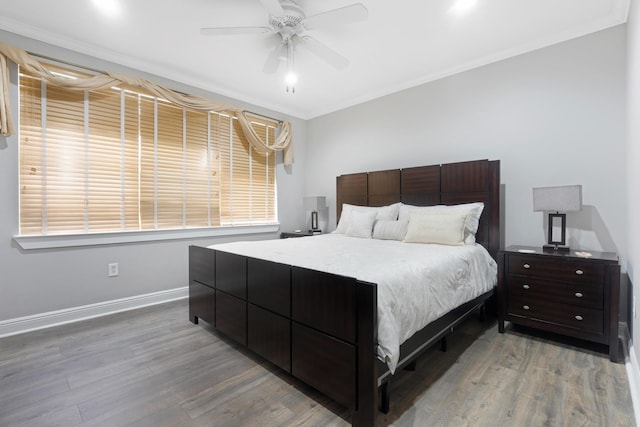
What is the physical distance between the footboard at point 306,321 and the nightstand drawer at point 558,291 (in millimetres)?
1786

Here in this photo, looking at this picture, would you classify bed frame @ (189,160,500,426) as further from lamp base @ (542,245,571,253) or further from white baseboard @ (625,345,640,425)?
white baseboard @ (625,345,640,425)

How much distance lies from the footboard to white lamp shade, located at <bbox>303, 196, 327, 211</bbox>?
217cm

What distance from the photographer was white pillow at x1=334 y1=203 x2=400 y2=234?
11.1 feet

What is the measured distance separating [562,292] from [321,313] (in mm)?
1967

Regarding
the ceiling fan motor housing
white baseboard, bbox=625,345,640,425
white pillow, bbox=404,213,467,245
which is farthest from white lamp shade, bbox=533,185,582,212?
the ceiling fan motor housing

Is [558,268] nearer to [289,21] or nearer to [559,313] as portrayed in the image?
[559,313]

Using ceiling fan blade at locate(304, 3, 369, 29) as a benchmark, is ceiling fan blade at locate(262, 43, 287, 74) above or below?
above

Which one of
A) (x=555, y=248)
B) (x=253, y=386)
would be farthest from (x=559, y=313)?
(x=253, y=386)

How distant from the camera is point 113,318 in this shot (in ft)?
9.44

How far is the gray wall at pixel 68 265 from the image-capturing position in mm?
2482

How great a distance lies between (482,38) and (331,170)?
8.24 ft

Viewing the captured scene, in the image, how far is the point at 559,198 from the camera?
2.35 m

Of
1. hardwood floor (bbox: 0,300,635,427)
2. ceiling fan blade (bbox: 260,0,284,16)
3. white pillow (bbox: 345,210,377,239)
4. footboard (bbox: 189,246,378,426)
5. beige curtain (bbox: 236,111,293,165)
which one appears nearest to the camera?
footboard (bbox: 189,246,378,426)

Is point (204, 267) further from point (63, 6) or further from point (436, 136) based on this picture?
point (436, 136)
